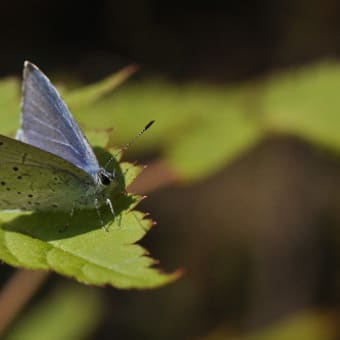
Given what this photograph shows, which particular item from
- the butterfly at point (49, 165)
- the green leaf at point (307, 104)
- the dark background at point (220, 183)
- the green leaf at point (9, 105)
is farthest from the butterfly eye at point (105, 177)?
the dark background at point (220, 183)

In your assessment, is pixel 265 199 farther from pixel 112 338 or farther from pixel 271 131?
pixel 271 131

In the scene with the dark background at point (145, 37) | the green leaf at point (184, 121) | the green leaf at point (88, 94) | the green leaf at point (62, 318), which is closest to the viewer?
the green leaf at point (88, 94)

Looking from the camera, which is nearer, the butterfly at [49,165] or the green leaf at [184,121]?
the butterfly at [49,165]

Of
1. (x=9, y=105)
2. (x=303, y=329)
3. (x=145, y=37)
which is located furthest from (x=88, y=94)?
(x=145, y=37)

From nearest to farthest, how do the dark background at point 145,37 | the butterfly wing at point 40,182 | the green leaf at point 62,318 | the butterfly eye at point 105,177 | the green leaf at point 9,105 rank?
the butterfly wing at point 40,182 → the butterfly eye at point 105,177 → the green leaf at point 9,105 → the green leaf at point 62,318 → the dark background at point 145,37

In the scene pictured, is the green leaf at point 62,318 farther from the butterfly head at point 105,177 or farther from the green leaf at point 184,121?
the butterfly head at point 105,177

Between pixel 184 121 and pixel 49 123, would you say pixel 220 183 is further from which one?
pixel 49 123
